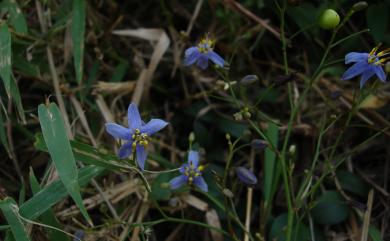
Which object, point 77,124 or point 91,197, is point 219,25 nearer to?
point 77,124

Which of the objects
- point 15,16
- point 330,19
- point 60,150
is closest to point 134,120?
point 60,150

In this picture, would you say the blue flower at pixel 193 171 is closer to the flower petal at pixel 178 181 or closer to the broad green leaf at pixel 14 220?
the flower petal at pixel 178 181

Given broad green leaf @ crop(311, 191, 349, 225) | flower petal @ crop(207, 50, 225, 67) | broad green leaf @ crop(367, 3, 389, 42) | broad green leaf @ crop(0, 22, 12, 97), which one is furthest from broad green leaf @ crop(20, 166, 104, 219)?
broad green leaf @ crop(367, 3, 389, 42)

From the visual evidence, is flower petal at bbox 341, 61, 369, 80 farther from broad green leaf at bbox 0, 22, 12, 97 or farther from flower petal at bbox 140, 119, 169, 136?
broad green leaf at bbox 0, 22, 12, 97

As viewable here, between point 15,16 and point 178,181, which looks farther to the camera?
point 15,16

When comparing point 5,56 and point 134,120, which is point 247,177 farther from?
point 5,56
